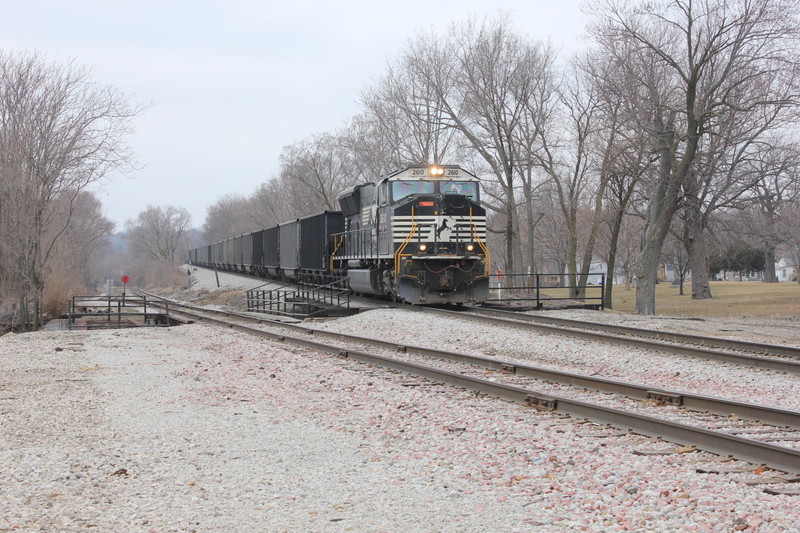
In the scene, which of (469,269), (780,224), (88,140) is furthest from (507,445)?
(780,224)

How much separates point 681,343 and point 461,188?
9.19m

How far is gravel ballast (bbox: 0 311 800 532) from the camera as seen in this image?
455 centimetres

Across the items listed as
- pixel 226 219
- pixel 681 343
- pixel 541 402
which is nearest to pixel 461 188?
pixel 681 343

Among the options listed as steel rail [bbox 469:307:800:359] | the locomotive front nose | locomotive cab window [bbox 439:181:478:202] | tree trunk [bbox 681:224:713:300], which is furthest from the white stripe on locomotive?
tree trunk [bbox 681:224:713:300]

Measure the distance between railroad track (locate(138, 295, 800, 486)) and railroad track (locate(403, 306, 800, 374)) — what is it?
3004 mm

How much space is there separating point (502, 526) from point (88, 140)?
23.8 metres

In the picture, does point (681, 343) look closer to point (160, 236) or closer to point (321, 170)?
point (321, 170)

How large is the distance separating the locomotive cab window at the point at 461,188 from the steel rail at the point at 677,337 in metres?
3.86

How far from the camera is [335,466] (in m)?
5.80

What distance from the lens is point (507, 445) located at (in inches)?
245

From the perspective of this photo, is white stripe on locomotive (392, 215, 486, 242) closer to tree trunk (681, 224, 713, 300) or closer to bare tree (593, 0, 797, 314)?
bare tree (593, 0, 797, 314)

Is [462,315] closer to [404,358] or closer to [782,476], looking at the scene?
[404,358]

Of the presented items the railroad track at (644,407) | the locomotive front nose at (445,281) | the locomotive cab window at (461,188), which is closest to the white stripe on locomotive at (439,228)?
the locomotive cab window at (461,188)

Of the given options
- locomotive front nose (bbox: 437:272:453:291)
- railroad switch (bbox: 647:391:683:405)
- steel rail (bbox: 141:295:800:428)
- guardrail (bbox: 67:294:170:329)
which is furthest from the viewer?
guardrail (bbox: 67:294:170:329)
